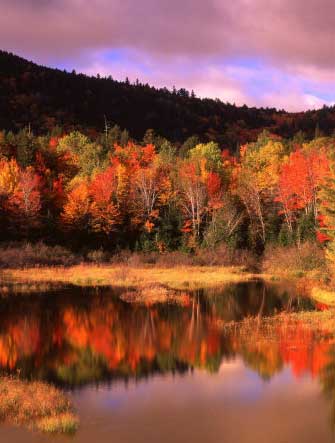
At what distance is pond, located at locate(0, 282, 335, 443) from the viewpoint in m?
19.5

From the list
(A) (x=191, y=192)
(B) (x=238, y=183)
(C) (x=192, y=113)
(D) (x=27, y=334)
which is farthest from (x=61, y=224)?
(C) (x=192, y=113)

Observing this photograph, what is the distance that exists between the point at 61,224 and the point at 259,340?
4488cm

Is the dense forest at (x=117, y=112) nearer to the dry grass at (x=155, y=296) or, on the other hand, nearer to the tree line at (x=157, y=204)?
the tree line at (x=157, y=204)

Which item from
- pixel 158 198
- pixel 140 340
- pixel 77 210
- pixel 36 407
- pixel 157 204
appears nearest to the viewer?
pixel 36 407

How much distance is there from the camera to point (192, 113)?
18450 cm

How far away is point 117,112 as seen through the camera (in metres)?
172

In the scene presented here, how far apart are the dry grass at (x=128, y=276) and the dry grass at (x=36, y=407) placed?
29100 millimetres

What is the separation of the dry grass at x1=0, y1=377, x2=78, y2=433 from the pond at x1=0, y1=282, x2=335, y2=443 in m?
0.55

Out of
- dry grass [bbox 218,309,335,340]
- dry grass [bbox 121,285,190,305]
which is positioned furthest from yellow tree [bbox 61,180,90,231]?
dry grass [bbox 218,309,335,340]

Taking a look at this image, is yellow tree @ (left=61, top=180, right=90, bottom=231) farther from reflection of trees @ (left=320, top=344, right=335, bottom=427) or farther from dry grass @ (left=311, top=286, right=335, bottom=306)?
reflection of trees @ (left=320, top=344, right=335, bottom=427)

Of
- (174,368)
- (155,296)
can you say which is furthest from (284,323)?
(155,296)

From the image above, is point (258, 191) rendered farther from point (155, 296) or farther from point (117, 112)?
point (117, 112)

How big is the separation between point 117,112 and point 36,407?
515 feet

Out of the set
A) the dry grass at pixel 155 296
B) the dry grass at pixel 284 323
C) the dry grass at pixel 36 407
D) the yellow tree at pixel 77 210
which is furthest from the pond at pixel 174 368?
the yellow tree at pixel 77 210
